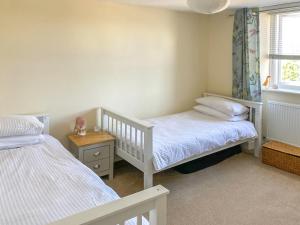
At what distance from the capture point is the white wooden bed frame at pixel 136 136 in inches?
102

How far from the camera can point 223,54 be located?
4.17 metres

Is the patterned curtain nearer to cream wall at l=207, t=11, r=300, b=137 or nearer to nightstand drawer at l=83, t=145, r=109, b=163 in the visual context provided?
cream wall at l=207, t=11, r=300, b=137

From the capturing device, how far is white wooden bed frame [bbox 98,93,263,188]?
259 cm

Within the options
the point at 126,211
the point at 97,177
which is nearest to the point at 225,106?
the point at 97,177

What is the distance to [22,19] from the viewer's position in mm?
2752

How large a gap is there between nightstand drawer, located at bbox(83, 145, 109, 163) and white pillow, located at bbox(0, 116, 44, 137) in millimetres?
545

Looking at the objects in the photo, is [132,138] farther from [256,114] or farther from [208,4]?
[256,114]

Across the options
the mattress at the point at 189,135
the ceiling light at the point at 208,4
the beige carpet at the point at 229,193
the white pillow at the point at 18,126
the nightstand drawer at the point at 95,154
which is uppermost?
the ceiling light at the point at 208,4

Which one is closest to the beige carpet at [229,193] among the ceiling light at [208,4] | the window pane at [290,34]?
the window pane at [290,34]

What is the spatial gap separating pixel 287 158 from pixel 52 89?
9.50 feet

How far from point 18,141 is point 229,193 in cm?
216

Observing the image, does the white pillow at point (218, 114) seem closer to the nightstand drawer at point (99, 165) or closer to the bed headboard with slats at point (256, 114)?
the bed headboard with slats at point (256, 114)

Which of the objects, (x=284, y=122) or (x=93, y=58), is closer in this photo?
(x=93, y=58)

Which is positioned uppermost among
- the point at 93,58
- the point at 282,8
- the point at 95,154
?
the point at 282,8
